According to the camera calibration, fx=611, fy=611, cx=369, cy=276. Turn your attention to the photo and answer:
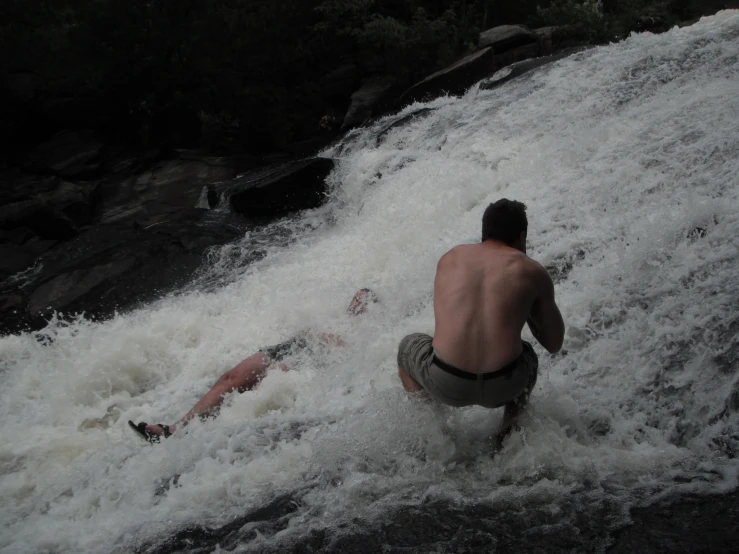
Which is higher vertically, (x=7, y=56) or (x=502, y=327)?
(x=7, y=56)

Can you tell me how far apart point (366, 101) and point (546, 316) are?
34.7ft

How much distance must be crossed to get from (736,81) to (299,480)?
591cm

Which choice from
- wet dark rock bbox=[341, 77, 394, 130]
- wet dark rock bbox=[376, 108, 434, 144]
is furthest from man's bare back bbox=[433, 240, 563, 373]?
wet dark rock bbox=[341, 77, 394, 130]

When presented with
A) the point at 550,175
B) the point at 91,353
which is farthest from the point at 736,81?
the point at 91,353

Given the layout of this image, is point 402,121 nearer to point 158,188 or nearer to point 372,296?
point 158,188

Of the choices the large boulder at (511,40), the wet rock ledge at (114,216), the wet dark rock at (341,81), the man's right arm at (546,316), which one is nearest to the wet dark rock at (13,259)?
the wet rock ledge at (114,216)

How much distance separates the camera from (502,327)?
8.96 feet

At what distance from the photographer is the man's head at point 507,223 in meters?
2.93

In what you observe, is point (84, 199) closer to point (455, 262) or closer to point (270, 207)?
point (270, 207)

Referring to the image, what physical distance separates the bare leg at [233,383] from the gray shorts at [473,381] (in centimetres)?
183

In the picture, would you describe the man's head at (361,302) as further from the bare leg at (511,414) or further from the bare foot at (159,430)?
the bare leg at (511,414)

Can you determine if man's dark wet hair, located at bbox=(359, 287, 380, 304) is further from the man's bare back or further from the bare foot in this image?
the man's bare back

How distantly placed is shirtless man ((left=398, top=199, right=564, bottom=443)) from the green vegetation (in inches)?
421

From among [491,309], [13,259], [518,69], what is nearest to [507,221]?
[491,309]
